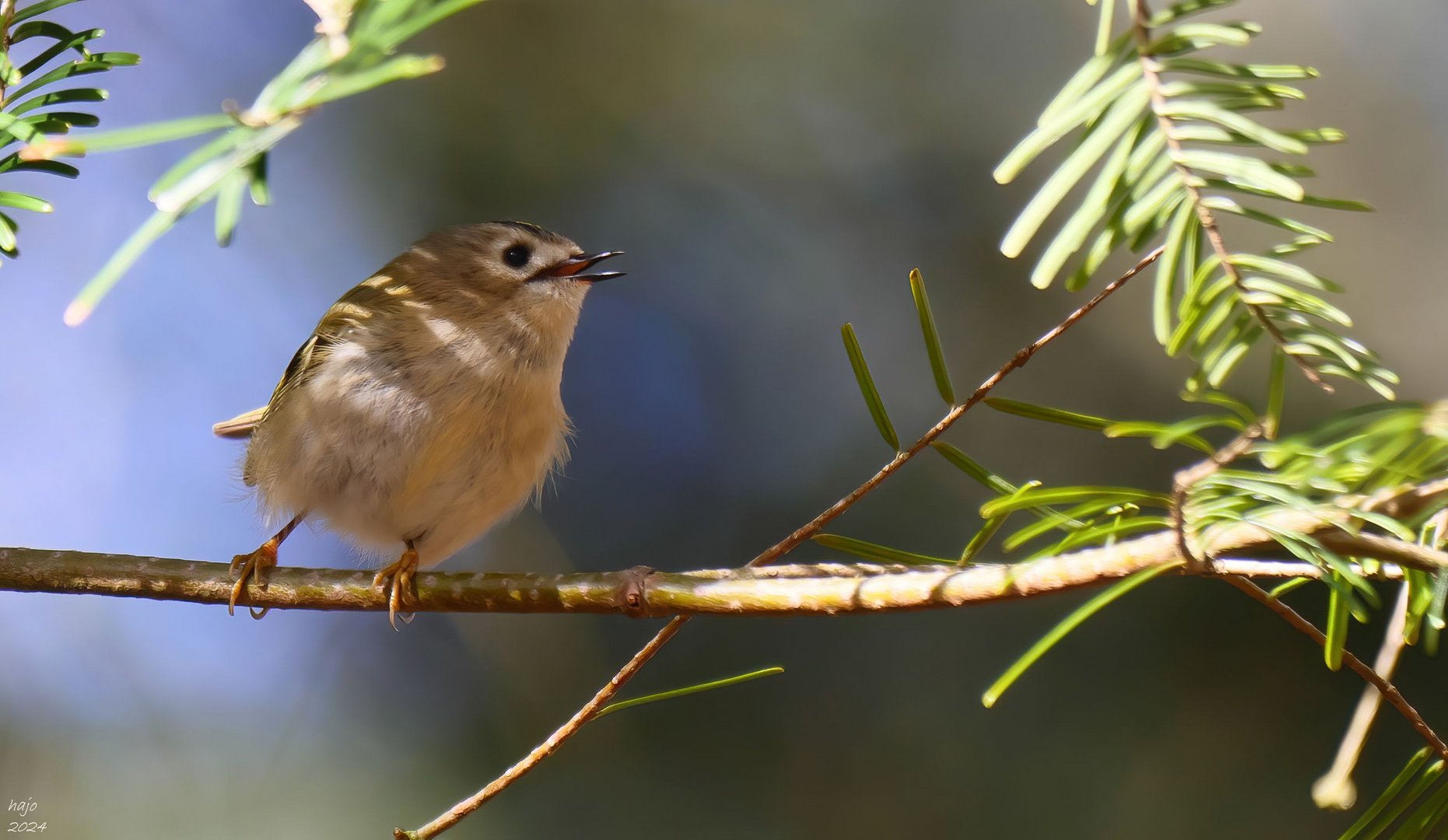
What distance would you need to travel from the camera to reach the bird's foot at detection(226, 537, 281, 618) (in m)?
1.02

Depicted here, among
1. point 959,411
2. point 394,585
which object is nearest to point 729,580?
point 959,411

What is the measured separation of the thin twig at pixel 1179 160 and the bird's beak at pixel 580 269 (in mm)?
1275

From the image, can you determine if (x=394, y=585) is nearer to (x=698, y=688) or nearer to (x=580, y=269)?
(x=698, y=688)

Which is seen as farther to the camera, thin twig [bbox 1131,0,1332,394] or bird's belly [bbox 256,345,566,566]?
bird's belly [bbox 256,345,566,566]

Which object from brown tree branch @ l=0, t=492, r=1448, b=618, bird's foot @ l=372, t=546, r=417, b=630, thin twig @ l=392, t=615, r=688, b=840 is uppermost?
brown tree branch @ l=0, t=492, r=1448, b=618

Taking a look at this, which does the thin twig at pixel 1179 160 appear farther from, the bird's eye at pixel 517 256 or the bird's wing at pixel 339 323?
the bird's eye at pixel 517 256

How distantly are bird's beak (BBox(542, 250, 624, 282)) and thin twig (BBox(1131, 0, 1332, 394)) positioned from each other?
4.18ft

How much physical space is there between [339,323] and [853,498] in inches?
41.8

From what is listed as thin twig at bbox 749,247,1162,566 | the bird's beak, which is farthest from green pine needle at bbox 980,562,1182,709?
the bird's beak

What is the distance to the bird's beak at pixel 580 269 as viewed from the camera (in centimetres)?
172

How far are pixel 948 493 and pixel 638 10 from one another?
4.88 ft

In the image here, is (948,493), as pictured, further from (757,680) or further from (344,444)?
(344,444)

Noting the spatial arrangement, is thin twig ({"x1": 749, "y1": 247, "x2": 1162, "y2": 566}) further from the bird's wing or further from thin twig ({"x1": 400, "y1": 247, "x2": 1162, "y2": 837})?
the bird's wing
